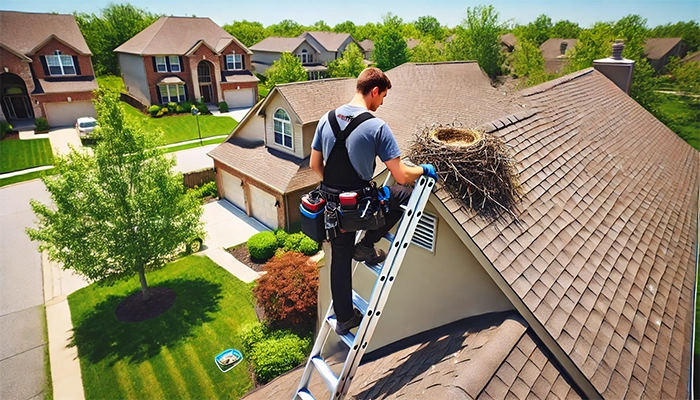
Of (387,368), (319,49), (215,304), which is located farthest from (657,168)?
(319,49)

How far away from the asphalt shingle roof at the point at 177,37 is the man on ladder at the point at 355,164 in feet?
143

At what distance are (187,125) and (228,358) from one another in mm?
31100

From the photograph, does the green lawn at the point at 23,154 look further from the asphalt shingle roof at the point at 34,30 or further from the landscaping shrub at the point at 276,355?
the landscaping shrub at the point at 276,355

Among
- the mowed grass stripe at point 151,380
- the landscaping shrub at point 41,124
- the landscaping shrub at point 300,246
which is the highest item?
the landscaping shrub at point 41,124

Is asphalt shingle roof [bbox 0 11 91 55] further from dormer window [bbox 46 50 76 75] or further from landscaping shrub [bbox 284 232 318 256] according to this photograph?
landscaping shrub [bbox 284 232 318 256]

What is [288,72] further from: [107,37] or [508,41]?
[508,41]

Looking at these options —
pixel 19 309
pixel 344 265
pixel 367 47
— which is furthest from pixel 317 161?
pixel 367 47

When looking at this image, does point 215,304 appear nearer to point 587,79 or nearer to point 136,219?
point 136,219

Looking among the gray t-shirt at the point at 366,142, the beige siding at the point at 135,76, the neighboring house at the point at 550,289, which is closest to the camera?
the gray t-shirt at the point at 366,142

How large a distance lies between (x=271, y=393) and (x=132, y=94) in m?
47.1

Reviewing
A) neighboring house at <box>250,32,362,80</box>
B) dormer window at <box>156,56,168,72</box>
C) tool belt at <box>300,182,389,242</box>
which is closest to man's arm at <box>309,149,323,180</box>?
tool belt at <box>300,182,389,242</box>

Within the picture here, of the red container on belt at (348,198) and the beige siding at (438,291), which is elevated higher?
the red container on belt at (348,198)

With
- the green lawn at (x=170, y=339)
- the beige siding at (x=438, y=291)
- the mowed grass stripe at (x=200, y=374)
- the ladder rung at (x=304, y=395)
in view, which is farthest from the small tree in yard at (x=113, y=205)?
the ladder rung at (x=304, y=395)

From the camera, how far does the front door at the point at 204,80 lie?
43.9 metres
